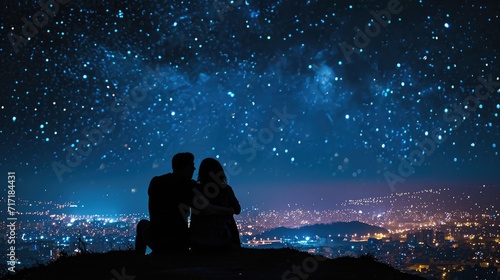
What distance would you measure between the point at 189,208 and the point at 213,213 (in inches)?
15.5

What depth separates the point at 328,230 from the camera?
3322 centimetres

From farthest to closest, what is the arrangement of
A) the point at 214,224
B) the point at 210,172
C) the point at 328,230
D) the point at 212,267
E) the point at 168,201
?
the point at 328,230
the point at 214,224
the point at 210,172
the point at 168,201
the point at 212,267

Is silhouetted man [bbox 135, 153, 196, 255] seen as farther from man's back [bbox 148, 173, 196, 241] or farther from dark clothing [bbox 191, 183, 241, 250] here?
dark clothing [bbox 191, 183, 241, 250]

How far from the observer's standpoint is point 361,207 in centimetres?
5281

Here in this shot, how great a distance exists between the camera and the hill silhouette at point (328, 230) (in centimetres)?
2942

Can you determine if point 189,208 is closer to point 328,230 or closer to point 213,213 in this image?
point 213,213

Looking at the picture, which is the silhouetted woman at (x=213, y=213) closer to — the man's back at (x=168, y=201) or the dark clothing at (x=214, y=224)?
the dark clothing at (x=214, y=224)

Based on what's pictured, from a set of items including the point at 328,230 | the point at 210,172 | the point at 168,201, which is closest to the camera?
the point at 168,201

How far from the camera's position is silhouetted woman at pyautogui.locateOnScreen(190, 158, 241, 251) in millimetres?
6830

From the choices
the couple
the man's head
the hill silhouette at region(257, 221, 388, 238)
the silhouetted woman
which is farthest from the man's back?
the hill silhouette at region(257, 221, 388, 238)

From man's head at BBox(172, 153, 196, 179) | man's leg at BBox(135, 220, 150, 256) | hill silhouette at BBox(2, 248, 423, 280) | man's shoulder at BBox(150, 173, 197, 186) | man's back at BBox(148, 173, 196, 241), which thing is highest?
man's head at BBox(172, 153, 196, 179)

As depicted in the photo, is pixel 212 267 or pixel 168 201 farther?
pixel 168 201

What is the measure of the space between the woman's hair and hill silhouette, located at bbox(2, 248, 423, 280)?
3.81 feet

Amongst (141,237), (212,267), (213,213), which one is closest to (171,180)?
(213,213)
